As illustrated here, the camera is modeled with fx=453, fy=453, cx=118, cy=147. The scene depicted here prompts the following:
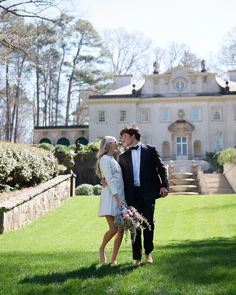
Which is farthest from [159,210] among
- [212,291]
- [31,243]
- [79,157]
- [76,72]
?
[76,72]

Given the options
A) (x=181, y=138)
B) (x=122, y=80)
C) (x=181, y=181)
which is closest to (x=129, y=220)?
(x=181, y=181)

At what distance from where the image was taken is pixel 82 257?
6.16 m

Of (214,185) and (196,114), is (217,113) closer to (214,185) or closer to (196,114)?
(196,114)

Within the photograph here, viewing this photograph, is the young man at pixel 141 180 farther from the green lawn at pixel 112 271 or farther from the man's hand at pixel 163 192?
the green lawn at pixel 112 271

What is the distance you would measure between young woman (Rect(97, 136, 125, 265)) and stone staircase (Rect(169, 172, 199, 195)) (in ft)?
60.8

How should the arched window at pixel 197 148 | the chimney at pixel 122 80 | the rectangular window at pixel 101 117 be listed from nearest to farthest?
the arched window at pixel 197 148 < the rectangular window at pixel 101 117 < the chimney at pixel 122 80

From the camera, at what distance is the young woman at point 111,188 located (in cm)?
542

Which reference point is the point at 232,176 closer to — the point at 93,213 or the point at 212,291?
the point at 93,213

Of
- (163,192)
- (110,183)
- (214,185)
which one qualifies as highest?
(110,183)

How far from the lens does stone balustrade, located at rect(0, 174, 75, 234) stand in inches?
431

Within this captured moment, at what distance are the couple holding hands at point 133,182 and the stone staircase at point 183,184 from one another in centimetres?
1847

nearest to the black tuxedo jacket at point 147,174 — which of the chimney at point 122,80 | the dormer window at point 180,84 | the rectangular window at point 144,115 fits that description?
the rectangular window at point 144,115

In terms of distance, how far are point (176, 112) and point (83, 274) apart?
1560 inches

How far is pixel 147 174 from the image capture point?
547cm
